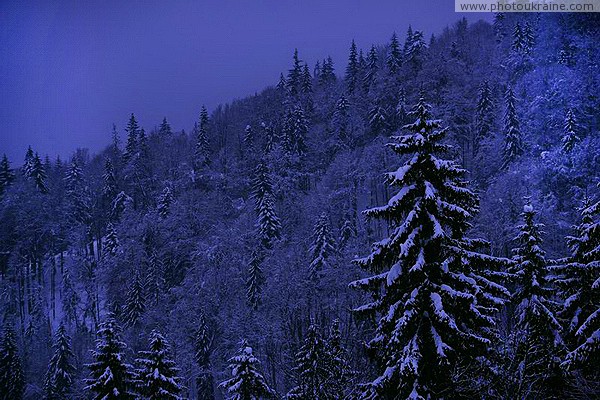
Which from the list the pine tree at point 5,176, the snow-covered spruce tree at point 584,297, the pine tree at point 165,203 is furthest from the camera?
the pine tree at point 5,176

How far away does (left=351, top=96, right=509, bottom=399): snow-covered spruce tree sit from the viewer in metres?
10.9

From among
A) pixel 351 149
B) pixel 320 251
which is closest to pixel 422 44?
pixel 351 149

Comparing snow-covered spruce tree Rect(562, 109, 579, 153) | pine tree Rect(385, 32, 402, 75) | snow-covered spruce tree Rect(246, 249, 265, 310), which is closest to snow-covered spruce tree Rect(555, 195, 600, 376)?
snow-covered spruce tree Rect(246, 249, 265, 310)

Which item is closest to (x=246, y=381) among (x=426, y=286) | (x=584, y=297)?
(x=426, y=286)

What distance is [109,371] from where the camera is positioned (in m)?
20.0

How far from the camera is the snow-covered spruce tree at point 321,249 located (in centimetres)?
5241

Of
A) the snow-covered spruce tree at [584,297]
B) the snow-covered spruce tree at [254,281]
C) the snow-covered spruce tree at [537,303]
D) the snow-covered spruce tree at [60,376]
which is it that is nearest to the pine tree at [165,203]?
the snow-covered spruce tree at [254,281]

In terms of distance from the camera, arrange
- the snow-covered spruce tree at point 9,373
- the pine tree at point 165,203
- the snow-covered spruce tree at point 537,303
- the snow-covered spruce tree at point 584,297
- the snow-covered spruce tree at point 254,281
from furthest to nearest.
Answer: the pine tree at point 165,203, the snow-covered spruce tree at point 254,281, the snow-covered spruce tree at point 9,373, the snow-covered spruce tree at point 537,303, the snow-covered spruce tree at point 584,297

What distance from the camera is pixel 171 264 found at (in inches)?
2689

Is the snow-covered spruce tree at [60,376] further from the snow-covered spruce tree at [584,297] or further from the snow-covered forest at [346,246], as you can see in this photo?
the snow-covered spruce tree at [584,297]

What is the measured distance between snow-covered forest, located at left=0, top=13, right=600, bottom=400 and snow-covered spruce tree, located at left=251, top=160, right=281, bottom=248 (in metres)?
0.29

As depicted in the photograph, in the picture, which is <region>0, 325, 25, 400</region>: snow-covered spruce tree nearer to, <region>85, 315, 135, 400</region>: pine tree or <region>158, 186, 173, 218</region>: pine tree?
<region>158, 186, 173, 218</region>: pine tree

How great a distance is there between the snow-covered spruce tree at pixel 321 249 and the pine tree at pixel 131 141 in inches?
2317

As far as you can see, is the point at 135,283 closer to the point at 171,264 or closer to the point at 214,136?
the point at 171,264
